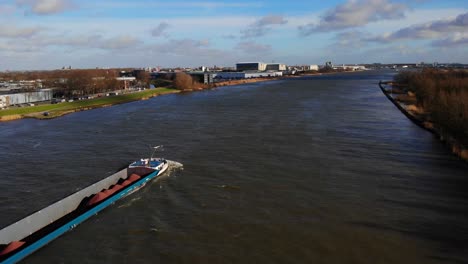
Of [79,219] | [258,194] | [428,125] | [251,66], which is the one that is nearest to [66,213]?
[79,219]

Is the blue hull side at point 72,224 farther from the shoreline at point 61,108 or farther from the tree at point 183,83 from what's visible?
the tree at point 183,83

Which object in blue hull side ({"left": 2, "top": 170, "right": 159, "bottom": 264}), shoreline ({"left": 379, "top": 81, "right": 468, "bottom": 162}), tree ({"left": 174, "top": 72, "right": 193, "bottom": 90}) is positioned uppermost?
tree ({"left": 174, "top": 72, "right": 193, "bottom": 90})

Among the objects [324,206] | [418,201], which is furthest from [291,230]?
[418,201]

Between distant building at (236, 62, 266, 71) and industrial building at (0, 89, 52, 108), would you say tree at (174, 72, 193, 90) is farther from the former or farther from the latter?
distant building at (236, 62, 266, 71)

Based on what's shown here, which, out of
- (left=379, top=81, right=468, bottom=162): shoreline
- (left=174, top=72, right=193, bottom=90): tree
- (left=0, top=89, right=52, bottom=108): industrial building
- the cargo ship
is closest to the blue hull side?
the cargo ship

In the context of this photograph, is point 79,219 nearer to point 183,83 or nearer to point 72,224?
point 72,224
